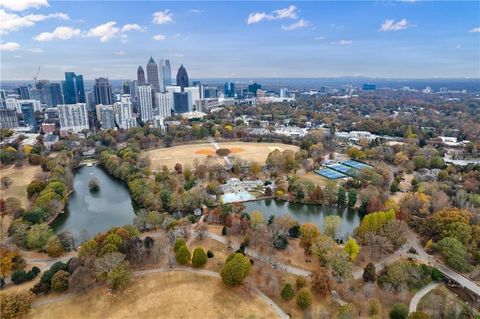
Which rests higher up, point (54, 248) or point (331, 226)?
point (331, 226)

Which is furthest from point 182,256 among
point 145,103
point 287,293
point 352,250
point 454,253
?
point 145,103

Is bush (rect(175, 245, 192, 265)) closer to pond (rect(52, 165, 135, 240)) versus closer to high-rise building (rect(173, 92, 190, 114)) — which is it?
pond (rect(52, 165, 135, 240))

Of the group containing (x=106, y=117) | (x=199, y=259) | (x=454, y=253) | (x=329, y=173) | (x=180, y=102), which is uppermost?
(x=180, y=102)

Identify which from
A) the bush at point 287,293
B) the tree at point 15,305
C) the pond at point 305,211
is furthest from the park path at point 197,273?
the pond at point 305,211

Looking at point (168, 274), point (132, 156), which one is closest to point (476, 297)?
point (168, 274)

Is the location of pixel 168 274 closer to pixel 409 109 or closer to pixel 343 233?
pixel 343 233

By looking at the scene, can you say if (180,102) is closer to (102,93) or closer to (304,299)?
(102,93)
